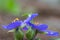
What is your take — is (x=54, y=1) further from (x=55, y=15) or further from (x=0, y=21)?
(x=0, y=21)

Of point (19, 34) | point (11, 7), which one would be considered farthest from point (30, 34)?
point (11, 7)

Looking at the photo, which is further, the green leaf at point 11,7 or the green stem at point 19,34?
the green leaf at point 11,7

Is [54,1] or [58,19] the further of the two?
[54,1]

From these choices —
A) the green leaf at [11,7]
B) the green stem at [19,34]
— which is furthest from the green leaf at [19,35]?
the green leaf at [11,7]

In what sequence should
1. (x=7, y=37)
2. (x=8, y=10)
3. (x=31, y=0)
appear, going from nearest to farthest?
(x=7, y=37), (x=8, y=10), (x=31, y=0)

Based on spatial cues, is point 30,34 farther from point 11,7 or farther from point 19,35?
point 11,7

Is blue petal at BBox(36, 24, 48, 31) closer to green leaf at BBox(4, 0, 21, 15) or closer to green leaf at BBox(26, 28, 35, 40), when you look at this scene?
green leaf at BBox(26, 28, 35, 40)

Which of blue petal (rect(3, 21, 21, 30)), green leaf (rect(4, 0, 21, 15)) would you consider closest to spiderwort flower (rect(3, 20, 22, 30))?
blue petal (rect(3, 21, 21, 30))

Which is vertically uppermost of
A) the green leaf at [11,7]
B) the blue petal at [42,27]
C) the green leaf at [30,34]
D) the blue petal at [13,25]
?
the green leaf at [11,7]

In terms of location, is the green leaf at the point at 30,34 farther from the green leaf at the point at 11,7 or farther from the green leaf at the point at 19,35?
the green leaf at the point at 11,7

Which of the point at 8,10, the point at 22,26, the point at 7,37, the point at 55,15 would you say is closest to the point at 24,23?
the point at 22,26

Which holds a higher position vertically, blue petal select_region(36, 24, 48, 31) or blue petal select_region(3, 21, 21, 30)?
blue petal select_region(3, 21, 21, 30)
